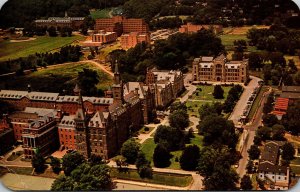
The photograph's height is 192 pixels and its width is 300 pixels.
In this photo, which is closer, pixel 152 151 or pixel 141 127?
pixel 152 151

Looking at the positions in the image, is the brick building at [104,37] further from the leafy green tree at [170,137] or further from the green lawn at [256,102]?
the leafy green tree at [170,137]

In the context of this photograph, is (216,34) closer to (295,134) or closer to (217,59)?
(217,59)

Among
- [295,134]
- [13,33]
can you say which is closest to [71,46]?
[13,33]

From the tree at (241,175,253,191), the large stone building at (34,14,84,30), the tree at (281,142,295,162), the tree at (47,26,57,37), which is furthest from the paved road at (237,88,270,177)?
the tree at (47,26,57,37)

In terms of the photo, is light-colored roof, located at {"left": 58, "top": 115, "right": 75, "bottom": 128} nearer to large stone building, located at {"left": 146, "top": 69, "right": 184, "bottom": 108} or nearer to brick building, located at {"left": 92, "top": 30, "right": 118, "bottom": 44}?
large stone building, located at {"left": 146, "top": 69, "right": 184, "bottom": 108}

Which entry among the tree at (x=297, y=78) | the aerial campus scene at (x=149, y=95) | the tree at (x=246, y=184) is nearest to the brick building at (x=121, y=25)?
the aerial campus scene at (x=149, y=95)

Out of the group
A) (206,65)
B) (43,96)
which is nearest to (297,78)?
(206,65)
